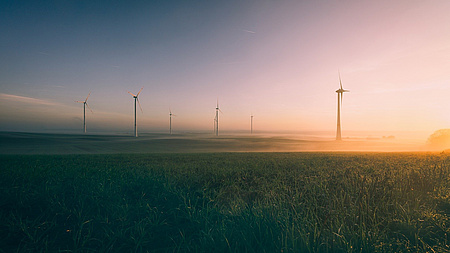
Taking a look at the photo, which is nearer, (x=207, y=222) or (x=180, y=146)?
(x=207, y=222)

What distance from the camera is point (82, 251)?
4.15 m

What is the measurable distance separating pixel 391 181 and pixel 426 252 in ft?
20.6

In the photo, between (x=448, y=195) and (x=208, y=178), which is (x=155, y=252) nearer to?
(x=208, y=178)

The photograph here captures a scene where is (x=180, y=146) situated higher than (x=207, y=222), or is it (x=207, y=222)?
(x=207, y=222)

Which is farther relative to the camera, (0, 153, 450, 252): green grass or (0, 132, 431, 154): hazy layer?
(0, 132, 431, 154): hazy layer

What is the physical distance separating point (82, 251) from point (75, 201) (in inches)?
120

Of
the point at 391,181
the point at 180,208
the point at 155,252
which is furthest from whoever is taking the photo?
the point at 391,181

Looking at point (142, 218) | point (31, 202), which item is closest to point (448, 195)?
point (142, 218)

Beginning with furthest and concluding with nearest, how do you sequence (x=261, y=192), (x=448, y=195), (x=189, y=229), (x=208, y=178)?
(x=208, y=178)
(x=261, y=192)
(x=448, y=195)
(x=189, y=229)

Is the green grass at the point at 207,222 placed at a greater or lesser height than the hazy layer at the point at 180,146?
greater

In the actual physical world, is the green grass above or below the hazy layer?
above

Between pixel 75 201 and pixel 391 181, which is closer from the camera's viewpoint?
pixel 75 201

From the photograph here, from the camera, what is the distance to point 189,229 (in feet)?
17.3

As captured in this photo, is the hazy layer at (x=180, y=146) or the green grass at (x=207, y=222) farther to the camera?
the hazy layer at (x=180, y=146)
